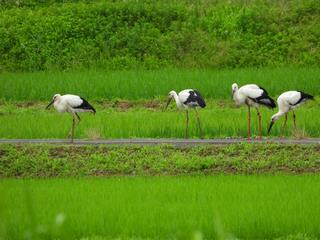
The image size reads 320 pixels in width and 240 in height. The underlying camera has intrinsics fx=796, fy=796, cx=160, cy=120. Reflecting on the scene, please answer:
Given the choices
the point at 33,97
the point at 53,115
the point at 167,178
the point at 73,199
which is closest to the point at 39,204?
the point at 73,199

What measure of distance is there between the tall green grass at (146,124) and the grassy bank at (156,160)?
6.78 feet

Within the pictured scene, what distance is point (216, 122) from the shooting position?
17.0 meters

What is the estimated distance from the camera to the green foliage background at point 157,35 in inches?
1064

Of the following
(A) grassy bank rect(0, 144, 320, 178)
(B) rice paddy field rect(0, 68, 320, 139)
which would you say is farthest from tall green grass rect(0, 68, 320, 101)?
(A) grassy bank rect(0, 144, 320, 178)

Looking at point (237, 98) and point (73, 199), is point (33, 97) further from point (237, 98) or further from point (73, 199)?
point (73, 199)

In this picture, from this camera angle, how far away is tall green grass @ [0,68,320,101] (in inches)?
872

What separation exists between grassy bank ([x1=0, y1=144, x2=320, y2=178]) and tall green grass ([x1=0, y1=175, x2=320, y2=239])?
115 cm

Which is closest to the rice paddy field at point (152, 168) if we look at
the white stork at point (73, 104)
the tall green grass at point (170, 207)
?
the tall green grass at point (170, 207)

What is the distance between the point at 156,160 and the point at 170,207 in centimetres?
404

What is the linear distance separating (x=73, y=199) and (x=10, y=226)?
185cm

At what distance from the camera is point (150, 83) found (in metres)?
22.8

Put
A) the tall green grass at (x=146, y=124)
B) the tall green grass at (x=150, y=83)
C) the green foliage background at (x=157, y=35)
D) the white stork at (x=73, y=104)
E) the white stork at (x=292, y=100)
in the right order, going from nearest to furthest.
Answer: the white stork at (x=292, y=100) < the white stork at (x=73, y=104) < the tall green grass at (x=146, y=124) < the tall green grass at (x=150, y=83) < the green foliage background at (x=157, y=35)

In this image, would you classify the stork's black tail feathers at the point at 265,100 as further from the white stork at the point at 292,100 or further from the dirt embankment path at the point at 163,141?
the dirt embankment path at the point at 163,141

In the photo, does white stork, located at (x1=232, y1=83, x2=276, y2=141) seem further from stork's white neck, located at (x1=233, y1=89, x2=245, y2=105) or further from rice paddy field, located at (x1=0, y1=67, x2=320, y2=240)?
rice paddy field, located at (x1=0, y1=67, x2=320, y2=240)
